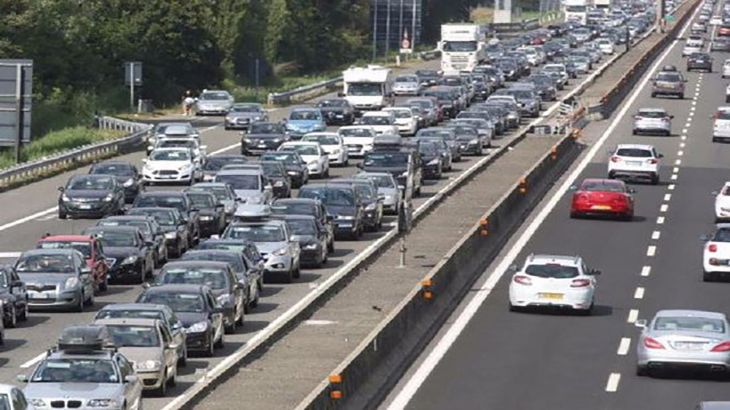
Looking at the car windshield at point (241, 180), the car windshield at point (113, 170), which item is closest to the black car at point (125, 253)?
the car windshield at point (241, 180)

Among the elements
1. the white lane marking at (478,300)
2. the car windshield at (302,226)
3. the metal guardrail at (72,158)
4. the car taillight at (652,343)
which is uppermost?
the car taillight at (652,343)

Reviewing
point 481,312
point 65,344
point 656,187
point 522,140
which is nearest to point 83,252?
point 481,312

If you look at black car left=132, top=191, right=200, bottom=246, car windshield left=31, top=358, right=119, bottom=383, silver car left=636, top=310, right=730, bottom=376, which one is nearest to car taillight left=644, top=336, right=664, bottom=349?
silver car left=636, top=310, right=730, bottom=376

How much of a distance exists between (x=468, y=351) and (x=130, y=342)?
7.38 metres

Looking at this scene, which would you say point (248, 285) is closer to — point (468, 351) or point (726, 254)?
point (468, 351)

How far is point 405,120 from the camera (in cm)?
8869

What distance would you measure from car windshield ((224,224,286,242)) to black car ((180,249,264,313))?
3996mm

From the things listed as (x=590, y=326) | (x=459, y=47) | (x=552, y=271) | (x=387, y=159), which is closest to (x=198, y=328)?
(x=590, y=326)

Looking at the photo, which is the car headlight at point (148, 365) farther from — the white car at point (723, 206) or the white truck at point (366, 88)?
the white truck at point (366, 88)

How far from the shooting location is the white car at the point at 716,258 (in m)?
47.4

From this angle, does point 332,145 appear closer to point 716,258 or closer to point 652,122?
point 652,122

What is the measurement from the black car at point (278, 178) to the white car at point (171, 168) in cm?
350

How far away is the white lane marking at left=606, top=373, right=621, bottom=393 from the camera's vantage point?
3334 cm

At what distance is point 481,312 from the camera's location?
139 feet
